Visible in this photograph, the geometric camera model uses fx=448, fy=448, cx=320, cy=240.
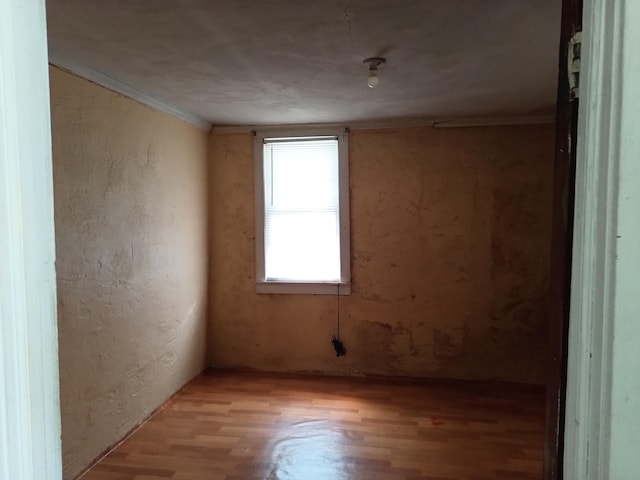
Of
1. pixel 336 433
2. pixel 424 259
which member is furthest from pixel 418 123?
pixel 336 433

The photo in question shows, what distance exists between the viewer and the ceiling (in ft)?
5.89

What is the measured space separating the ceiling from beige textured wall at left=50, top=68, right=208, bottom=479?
11.2 inches

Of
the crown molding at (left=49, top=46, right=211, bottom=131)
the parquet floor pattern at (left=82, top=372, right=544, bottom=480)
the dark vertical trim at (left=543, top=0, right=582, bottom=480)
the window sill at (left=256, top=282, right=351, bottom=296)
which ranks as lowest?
the parquet floor pattern at (left=82, top=372, right=544, bottom=480)

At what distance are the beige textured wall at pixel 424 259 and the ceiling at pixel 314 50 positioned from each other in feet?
1.95

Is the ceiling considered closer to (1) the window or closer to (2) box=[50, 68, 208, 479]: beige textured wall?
(2) box=[50, 68, 208, 479]: beige textured wall

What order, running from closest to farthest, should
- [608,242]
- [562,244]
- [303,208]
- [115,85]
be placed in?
[608,242], [562,244], [115,85], [303,208]

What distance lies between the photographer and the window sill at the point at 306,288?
163 inches

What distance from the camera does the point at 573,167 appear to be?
0.75 metres


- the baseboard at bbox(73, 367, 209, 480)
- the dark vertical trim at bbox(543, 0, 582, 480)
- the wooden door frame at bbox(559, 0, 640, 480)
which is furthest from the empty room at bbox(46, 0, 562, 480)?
the wooden door frame at bbox(559, 0, 640, 480)

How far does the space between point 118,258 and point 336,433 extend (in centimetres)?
184

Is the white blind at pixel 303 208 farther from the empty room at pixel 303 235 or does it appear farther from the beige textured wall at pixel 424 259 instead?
the beige textured wall at pixel 424 259

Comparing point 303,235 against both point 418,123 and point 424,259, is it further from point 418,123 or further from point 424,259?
point 418,123

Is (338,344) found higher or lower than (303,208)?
lower

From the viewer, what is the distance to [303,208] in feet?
13.6
